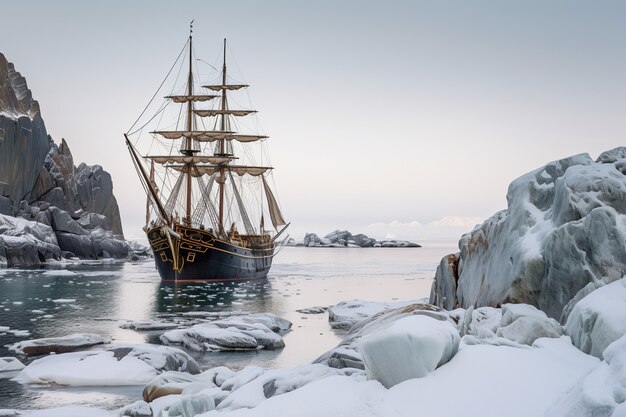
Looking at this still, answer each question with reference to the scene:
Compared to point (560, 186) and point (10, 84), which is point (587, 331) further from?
point (10, 84)

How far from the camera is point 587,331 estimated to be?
26.7 ft

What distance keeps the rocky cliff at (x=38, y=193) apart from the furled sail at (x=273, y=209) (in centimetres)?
3494

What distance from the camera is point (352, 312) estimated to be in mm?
29688

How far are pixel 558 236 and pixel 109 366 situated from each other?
12.3 m

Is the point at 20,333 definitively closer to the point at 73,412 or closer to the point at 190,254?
the point at 73,412

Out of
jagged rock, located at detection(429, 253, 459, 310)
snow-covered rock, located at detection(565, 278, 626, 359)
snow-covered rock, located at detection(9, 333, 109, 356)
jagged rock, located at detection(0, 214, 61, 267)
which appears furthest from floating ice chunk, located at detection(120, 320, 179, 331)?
jagged rock, located at detection(0, 214, 61, 267)

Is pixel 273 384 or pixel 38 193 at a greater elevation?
pixel 38 193

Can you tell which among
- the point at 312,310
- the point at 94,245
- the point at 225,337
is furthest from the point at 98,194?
the point at 225,337

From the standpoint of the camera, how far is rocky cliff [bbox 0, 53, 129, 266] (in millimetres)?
88250

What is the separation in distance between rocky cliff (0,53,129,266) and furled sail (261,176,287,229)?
34943 millimetres

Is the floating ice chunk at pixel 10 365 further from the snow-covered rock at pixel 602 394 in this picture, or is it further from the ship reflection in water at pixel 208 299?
the ship reflection in water at pixel 208 299

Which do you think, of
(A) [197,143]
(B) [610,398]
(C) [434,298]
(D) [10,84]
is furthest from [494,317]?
(D) [10,84]

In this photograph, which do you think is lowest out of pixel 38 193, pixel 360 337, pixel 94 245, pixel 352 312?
pixel 352 312

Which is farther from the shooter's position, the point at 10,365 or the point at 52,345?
the point at 52,345
